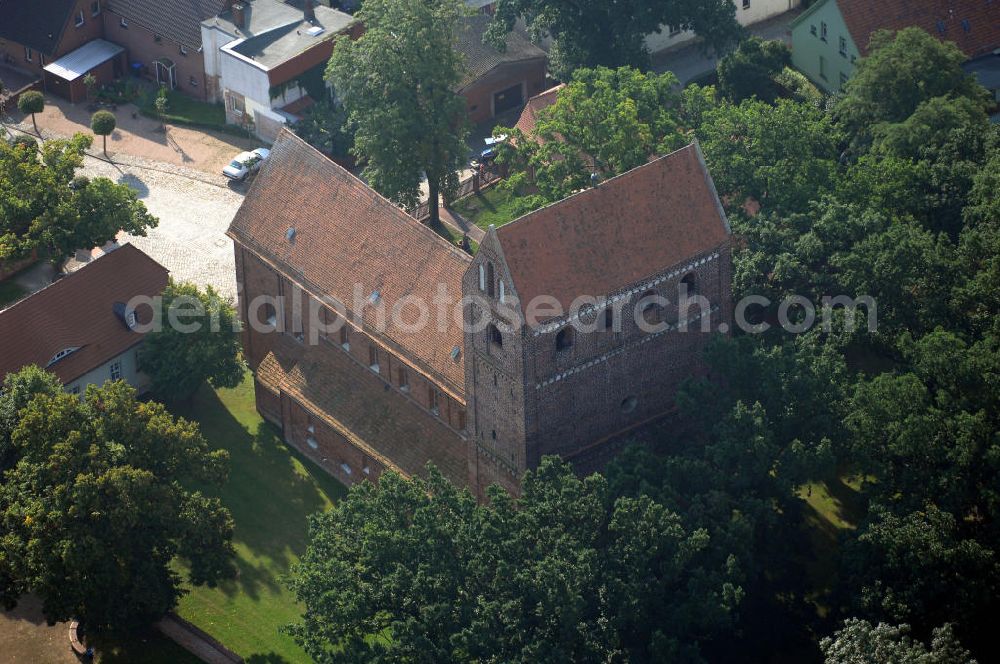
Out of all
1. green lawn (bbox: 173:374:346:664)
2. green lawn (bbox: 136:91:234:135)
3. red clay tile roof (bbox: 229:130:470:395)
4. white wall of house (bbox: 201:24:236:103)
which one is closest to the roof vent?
green lawn (bbox: 173:374:346:664)

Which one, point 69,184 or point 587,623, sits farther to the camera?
point 69,184

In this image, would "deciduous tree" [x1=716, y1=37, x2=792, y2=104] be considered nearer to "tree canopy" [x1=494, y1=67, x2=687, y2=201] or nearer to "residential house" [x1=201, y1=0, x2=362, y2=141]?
"tree canopy" [x1=494, y1=67, x2=687, y2=201]

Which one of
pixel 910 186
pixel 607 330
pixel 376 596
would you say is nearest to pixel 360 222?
pixel 607 330

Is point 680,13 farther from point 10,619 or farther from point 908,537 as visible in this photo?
point 10,619

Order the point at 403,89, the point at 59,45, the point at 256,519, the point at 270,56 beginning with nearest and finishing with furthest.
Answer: the point at 256,519, the point at 403,89, the point at 270,56, the point at 59,45

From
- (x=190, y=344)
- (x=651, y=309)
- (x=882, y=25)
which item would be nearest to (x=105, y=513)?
(x=190, y=344)

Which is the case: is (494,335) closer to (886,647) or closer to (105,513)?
(105,513)
